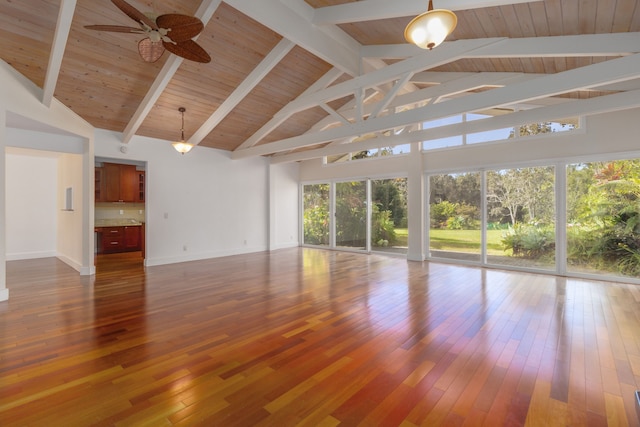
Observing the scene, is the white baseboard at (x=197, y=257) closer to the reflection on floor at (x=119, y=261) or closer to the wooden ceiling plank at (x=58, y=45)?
the reflection on floor at (x=119, y=261)

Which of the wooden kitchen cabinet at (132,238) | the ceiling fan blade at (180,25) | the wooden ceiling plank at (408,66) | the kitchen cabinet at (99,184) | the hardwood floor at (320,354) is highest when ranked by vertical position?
the wooden ceiling plank at (408,66)

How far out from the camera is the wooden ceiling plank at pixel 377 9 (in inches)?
111

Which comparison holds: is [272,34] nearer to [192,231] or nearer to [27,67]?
[27,67]

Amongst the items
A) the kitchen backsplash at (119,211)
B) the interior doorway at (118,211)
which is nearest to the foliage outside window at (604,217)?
the interior doorway at (118,211)

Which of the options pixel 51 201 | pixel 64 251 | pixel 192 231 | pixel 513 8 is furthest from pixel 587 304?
pixel 51 201

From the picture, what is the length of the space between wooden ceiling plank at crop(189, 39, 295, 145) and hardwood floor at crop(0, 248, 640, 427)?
132 inches

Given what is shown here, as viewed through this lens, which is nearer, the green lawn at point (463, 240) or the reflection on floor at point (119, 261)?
the green lawn at point (463, 240)

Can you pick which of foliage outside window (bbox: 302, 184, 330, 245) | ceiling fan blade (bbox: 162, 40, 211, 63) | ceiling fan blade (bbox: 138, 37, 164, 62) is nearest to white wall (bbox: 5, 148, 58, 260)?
ceiling fan blade (bbox: 138, 37, 164, 62)

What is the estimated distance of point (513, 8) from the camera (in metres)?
3.10

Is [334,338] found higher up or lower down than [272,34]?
lower down

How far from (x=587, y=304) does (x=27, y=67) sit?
26.9 ft

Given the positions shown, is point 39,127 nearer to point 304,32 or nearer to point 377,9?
point 304,32

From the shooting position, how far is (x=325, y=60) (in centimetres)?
449

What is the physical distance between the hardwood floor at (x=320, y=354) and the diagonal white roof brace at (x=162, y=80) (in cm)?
302
